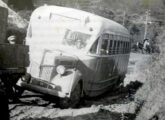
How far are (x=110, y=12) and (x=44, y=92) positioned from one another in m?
21.2

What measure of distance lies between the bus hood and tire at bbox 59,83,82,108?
0.66 metres

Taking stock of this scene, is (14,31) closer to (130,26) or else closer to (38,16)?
(38,16)

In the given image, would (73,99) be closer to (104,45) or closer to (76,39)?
(76,39)

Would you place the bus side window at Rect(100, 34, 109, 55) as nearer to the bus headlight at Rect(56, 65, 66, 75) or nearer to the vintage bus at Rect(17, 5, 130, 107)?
the vintage bus at Rect(17, 5, 130, 107)

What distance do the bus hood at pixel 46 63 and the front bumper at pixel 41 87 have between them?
0.15 m

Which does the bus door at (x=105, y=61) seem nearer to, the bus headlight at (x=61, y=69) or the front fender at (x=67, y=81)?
the front fender at (x=67, y=81)

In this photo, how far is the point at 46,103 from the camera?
367 inches

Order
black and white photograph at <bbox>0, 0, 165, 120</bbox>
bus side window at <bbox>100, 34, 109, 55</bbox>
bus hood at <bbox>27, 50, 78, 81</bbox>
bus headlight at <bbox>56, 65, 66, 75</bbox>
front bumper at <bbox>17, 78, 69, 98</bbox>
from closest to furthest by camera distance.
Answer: black and white photograph at <bbox>0, 0, 165, 120</bbox>
front bumper at <bbox>17, 78, 69, 98</bbox>
bus headlight at <bbox>56, 65, 66, 75</bbox>
bus hood at <bbox>27, 50, 78, 81</bbox>
bus side window at <bbox>100, 34, 109, 55</bbox>

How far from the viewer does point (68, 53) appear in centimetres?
991

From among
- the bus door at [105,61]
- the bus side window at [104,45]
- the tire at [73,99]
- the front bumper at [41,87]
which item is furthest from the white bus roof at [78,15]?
the front bumper at [41,87]

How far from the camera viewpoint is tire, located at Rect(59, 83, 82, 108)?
880 centimetres

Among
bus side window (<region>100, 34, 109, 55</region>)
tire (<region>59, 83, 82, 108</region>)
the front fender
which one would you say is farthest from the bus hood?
bus side window (<region>100, 34, 109, 55</region>)

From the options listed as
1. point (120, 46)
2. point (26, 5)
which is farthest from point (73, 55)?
point (26, 5)

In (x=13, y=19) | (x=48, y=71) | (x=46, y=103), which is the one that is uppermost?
(x=13, y=19)
